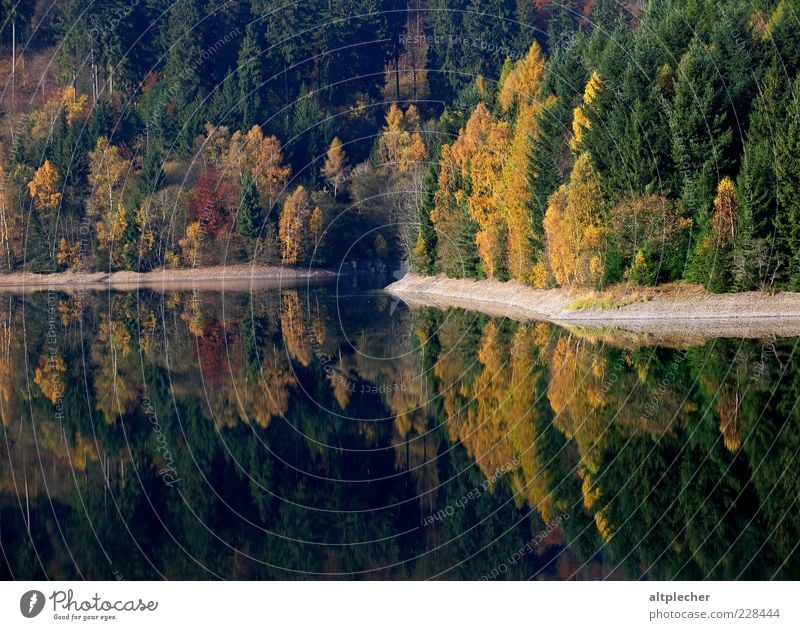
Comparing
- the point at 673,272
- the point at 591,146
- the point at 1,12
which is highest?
the point at 1,12

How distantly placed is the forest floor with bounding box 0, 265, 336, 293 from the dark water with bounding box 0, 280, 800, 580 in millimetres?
Answer: 77646

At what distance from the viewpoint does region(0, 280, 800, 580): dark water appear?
2075cm

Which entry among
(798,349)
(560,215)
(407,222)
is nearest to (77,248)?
(407,222)

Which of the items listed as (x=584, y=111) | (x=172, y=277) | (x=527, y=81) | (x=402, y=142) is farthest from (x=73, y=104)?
Answer: (x=584, y=111)

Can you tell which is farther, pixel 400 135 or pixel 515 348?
pixel 400 135

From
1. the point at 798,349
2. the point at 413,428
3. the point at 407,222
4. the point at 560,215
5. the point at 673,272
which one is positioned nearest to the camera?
the point at 413,428

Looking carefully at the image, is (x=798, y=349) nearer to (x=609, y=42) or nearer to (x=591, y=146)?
(x=591, y=146)

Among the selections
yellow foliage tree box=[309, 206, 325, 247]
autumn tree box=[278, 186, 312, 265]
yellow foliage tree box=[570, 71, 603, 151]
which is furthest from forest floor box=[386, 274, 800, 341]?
yellow foliage tree box=[309, 206, 325, 247]

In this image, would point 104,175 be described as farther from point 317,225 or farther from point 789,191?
point 789,191

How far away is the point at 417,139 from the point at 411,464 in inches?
4090

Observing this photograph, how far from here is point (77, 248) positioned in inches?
5002

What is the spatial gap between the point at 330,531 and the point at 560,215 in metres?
46.6

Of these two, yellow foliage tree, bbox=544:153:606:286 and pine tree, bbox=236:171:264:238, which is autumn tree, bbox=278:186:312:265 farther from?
yellow foliage tree, bbox=544:153:606:286

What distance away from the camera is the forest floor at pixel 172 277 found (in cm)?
12575
